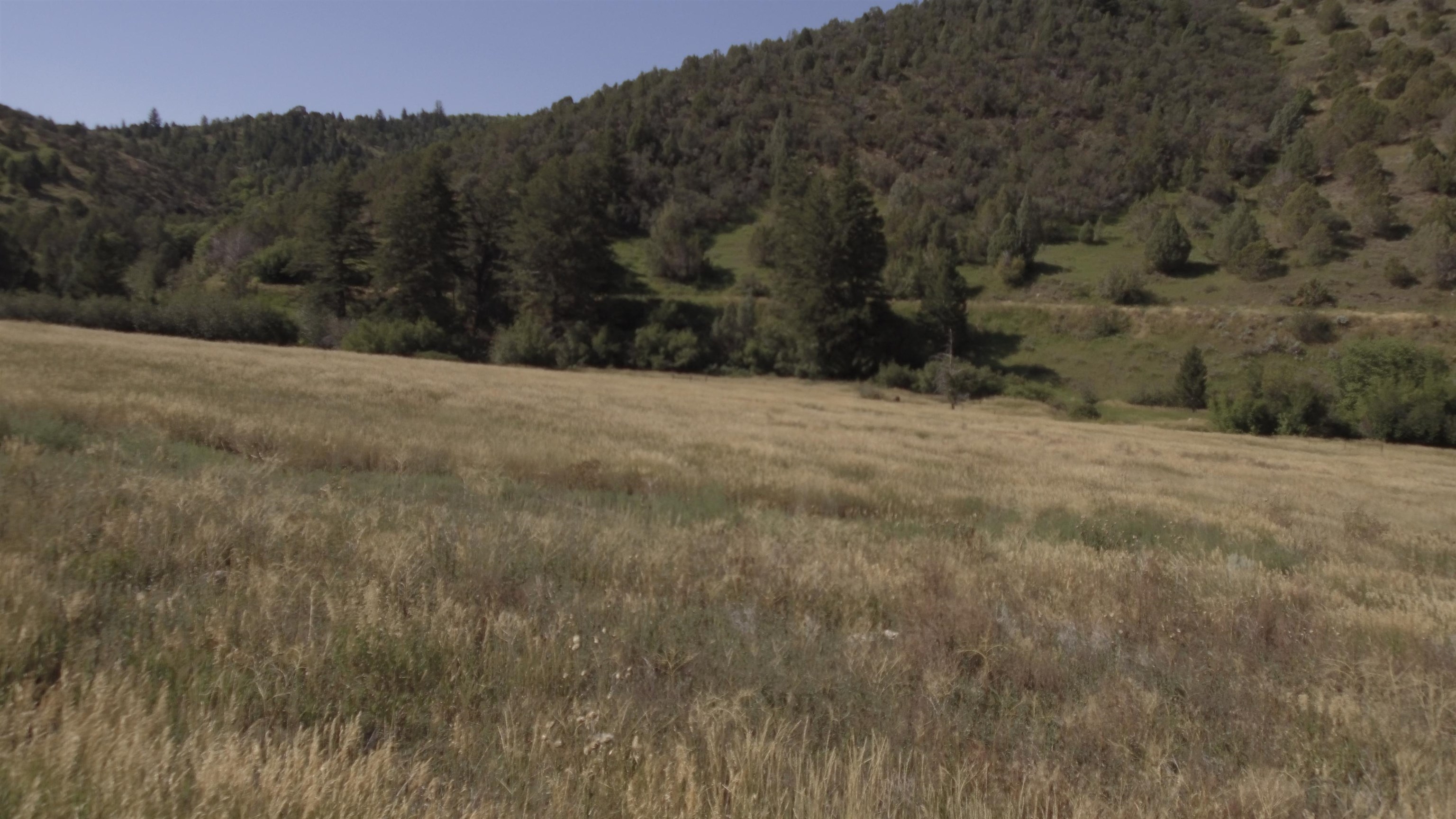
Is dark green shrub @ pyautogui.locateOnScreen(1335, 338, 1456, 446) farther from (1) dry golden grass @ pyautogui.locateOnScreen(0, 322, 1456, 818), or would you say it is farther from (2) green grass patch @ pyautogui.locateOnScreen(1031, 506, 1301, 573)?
(2) green grass patch @ pyautogui.locateOnScreen(1031, 506, 1301, 573)

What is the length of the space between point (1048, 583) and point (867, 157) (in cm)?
11386

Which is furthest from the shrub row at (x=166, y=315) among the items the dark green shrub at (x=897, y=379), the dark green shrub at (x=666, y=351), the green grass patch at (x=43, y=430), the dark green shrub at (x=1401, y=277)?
the dark green shrub at (x=1401, y=277)

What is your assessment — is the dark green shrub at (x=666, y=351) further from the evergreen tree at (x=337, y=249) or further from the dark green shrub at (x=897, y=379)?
the evergreen tree at (x=337, y=249)

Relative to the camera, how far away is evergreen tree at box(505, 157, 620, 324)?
63594 mm

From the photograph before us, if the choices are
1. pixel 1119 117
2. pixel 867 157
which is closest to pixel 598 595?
pixel 867 157

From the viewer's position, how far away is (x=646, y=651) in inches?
161

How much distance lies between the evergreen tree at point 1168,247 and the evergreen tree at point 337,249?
251 ft

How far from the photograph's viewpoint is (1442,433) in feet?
133

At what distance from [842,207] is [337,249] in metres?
47.6

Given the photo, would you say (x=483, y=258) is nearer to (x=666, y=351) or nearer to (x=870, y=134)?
(x=666, y=351)

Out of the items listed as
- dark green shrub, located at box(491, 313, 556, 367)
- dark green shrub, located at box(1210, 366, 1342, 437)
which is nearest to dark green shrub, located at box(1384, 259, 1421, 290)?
dark green shrub, located at box(1210, 366, 1342, 437)

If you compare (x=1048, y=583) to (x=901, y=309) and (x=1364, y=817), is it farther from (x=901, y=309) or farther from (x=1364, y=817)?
(x=901, y=309)

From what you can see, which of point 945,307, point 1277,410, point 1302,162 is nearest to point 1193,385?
point 1277,410

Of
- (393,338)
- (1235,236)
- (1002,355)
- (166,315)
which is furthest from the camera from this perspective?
(1235,236)
